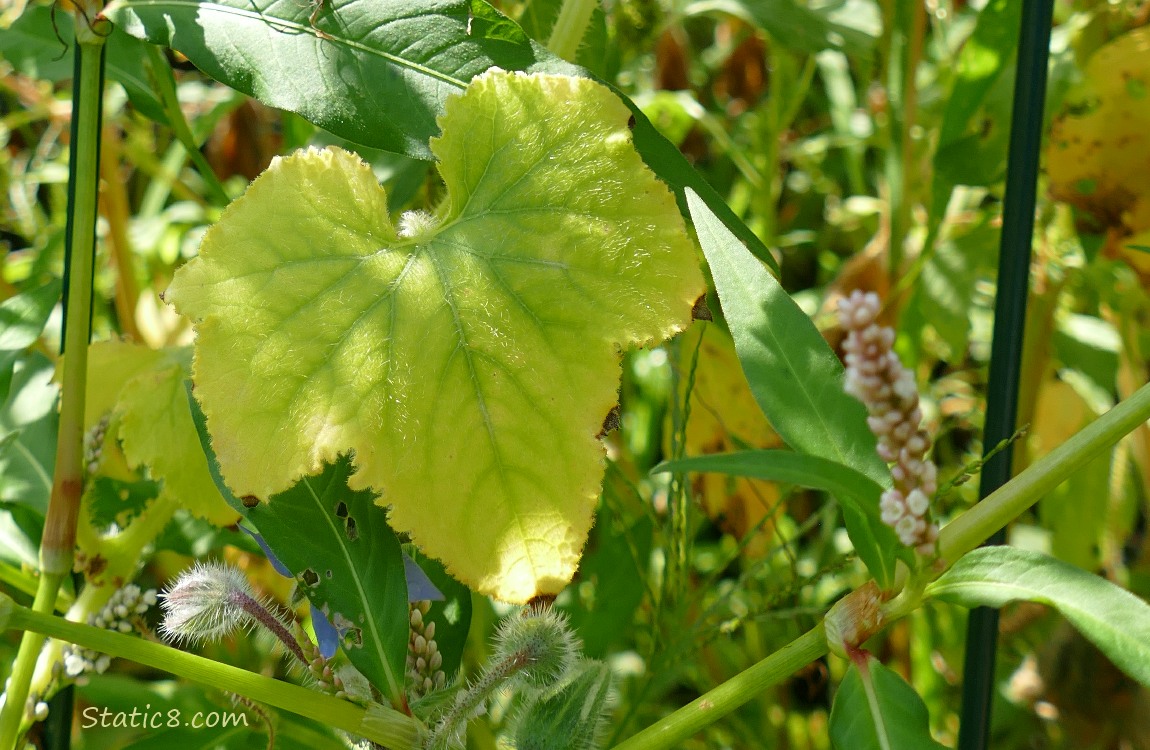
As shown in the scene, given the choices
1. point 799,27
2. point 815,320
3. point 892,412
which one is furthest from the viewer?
point 815,320

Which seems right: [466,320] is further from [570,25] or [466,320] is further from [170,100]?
[170,100]

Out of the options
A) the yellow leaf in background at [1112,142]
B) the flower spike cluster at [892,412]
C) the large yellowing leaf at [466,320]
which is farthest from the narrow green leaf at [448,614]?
the yellow leaf in background at [1112,142]

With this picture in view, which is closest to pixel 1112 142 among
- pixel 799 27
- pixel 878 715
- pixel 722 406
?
pixel 799 27

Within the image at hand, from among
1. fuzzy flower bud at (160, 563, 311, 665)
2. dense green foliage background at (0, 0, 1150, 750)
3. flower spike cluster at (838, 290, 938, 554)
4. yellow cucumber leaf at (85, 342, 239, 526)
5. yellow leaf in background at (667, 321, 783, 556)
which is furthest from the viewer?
yellow leaf in background at (667, 321, 783, 556)

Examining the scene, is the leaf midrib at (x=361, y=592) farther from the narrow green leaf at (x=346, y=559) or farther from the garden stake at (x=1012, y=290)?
the garden stake at (x=1012, y=290)

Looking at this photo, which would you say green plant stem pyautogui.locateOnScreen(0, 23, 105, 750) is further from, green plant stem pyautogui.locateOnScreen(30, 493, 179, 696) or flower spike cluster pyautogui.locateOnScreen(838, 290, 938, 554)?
flower spike cluster pyautogui.locateOnScreen(838, 290, 938, 554)

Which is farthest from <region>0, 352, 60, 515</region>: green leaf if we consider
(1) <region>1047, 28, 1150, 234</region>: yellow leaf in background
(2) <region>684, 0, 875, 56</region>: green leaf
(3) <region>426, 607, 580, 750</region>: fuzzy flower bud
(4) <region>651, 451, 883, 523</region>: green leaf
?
(1) <region>1047, 28, 1150, 234</region>: yellow leaf in background
